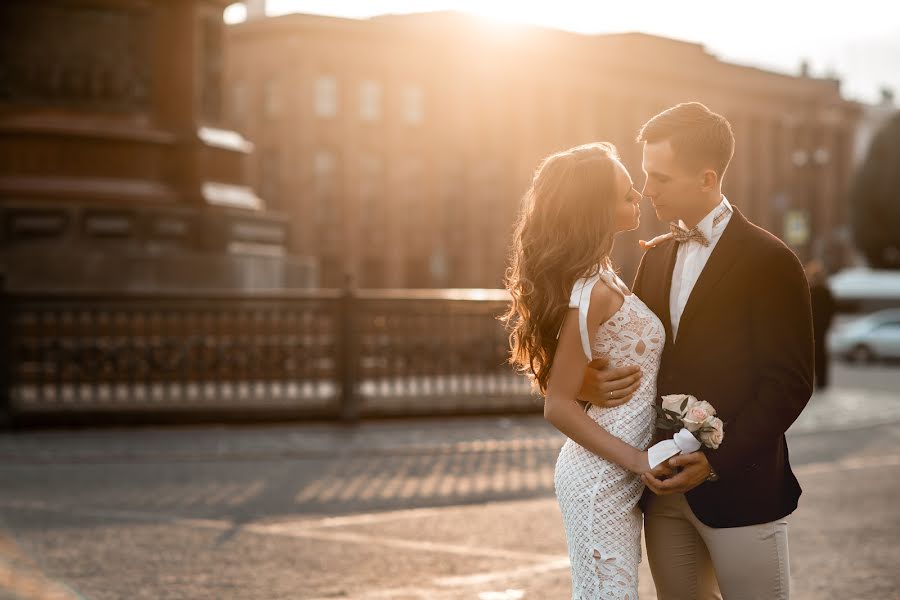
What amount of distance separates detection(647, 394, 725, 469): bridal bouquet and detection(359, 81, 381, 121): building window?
202 ft

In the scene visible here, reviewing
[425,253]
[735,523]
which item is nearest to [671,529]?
[735,523]

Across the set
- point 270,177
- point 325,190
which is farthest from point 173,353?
point 325,190

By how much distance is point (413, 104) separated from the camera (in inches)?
2576

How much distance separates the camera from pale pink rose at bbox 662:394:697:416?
2.97 meters

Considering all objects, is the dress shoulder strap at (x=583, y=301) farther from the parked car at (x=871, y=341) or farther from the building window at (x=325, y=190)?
the building window at (x=325, y=190)

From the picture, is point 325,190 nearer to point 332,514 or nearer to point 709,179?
point 332,514

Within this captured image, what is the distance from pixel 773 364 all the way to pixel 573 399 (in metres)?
0.43

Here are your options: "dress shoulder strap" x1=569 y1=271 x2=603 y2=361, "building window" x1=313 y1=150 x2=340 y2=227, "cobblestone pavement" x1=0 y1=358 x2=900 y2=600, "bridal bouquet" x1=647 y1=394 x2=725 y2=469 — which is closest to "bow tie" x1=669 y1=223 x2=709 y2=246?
"dress shoulder strap" x1=569 y1=271 x2=603 y2=361

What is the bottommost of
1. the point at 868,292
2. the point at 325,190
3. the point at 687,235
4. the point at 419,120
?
the point at 868,292

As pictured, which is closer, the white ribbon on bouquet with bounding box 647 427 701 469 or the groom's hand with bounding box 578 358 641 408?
the white ribbon on bouquet with bounding box 647 427 701 469

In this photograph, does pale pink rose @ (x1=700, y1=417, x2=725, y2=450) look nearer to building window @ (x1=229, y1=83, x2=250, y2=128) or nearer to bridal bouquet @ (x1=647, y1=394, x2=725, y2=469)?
bridal bouquet @ (x1=647, y1=394, x2=725, y2=469)

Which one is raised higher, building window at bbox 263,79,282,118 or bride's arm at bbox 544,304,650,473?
building window at bbox 263,79,282,118

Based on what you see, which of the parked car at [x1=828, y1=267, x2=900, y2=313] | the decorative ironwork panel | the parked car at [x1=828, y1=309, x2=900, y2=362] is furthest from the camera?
the parked car at [x1=828, y1=267, x2=900, y2=313]

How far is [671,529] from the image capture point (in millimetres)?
3258
